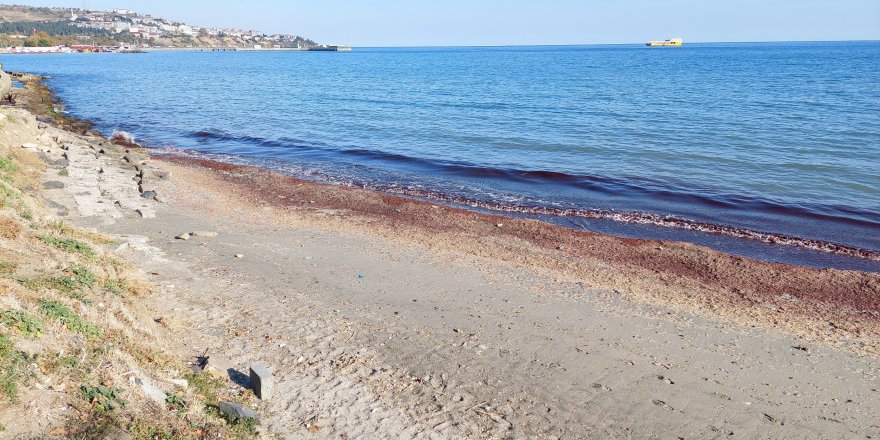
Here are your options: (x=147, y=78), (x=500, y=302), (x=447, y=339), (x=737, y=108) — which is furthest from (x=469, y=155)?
(x=147, y=78)

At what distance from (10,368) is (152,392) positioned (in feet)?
3.98

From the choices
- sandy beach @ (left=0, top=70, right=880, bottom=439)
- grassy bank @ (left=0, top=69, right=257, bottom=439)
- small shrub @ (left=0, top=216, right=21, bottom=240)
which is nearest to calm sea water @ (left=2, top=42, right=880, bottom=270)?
sandy beach @ (left=0, top=70, right=880, bottom=439)

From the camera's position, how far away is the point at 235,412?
648cm

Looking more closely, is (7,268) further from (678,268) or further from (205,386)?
(678,268)

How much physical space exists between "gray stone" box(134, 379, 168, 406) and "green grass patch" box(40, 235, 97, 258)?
4766 mm

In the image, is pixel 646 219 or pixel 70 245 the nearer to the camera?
pixel 70 245

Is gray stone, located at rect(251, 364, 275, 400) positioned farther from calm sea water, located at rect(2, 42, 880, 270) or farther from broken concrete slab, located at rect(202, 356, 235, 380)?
calm sea water, located at rect(2, 42, 880, 270)

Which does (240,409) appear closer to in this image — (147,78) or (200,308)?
(200,308)

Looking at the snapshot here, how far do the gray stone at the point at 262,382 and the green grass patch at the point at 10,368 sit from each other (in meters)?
2.28

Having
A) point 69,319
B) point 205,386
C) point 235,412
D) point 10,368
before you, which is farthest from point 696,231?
point 10,368

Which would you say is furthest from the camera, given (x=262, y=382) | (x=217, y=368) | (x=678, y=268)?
(x=678, y=268)

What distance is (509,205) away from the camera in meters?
20.0

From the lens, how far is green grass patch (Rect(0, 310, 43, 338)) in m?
6.34

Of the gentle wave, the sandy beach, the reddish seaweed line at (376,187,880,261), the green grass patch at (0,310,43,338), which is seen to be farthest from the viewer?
the gentle wave
